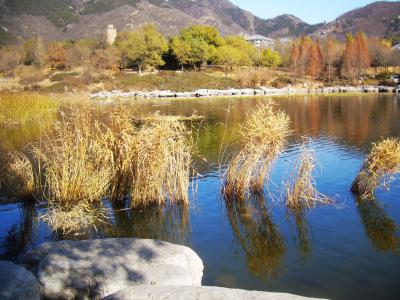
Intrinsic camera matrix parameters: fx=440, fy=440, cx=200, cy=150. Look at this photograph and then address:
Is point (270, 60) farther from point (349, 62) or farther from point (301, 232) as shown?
point (301, 232)

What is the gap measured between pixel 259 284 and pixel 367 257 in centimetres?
223

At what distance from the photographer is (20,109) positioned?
25875mm

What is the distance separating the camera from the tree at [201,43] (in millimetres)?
76500

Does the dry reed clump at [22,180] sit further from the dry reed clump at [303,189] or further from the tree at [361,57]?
the tree at [361,57]

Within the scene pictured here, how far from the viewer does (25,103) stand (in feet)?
86.1

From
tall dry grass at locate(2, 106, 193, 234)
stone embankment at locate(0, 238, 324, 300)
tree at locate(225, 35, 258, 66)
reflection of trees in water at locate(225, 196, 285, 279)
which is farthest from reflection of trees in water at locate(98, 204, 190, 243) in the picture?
tree at locate(225, 35, 258, 66)

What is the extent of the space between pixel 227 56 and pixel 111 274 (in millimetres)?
72908

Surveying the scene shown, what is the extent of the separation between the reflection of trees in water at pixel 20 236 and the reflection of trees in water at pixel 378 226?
675 cm

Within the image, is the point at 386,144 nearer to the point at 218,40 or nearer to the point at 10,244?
the point at 10,244

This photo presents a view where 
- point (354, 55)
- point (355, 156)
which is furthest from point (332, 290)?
point (354, 55)

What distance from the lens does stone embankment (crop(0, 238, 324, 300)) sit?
16.1ft

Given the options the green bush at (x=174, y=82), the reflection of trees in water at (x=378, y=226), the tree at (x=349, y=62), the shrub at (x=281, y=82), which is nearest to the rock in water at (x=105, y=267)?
the reflection of trees in water at (x=378, y=226)

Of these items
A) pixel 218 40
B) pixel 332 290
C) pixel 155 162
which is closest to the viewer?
pixel 332 290

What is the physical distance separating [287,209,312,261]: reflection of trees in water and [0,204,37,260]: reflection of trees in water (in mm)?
5215
